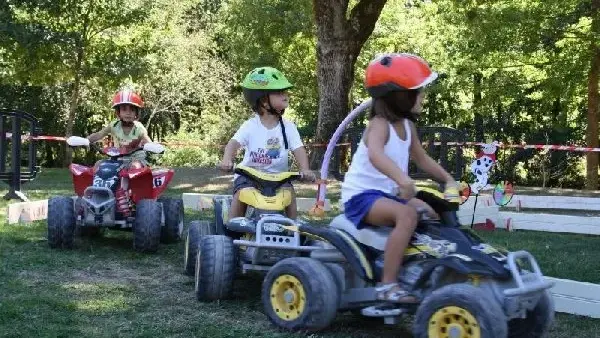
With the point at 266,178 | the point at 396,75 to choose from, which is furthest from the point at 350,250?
the point at 266,178

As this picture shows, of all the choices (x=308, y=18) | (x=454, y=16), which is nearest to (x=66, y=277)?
(x=454, y=16)

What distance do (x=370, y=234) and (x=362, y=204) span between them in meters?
0.18

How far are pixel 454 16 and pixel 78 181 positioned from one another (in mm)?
14730

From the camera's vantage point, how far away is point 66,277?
6.01 meters

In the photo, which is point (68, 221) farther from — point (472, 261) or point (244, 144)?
point (472, 261)

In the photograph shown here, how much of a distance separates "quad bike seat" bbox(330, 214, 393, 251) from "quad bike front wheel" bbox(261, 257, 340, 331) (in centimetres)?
26

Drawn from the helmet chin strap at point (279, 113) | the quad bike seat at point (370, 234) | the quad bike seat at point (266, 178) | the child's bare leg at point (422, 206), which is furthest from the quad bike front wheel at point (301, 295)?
the helmet chin strap at point (279, 113)

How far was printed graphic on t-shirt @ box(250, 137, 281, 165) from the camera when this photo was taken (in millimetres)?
6055

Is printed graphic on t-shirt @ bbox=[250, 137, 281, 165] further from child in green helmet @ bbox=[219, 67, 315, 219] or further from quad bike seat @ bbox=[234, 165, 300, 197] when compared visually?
quad bike seat @ bbox=[234, 165, 300, 197]

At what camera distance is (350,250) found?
4.46m

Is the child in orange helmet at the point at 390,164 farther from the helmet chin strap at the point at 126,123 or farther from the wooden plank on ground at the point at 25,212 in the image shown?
the wooden plank on ground at the point at 25,212

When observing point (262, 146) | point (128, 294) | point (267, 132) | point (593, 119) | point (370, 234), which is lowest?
point (128, 294)

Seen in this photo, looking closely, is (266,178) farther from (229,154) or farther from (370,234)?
(370,234)

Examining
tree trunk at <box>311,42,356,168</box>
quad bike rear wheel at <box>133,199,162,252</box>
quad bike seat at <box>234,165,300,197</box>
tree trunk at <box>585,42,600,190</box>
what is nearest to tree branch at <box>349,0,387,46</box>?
tree trunk at <box>311,42,356,168</box>
